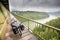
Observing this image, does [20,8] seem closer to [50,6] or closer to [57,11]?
[50,6]

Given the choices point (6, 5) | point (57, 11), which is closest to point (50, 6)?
point (57, 11)

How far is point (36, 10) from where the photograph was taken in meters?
11.1

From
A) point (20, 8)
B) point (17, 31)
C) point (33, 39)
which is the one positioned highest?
point (20, 8)

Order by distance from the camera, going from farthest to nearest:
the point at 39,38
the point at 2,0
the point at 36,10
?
the point at 36,10 < the point at 2,0 < the point at 39,38

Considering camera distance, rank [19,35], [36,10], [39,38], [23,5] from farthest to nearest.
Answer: [36,10]
[23,5]
[19,35]
[39,38]

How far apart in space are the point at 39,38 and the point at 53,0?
6.94 m

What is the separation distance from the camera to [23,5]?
393 inches

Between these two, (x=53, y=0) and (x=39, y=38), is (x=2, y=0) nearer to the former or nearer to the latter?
(x=53, y=0)

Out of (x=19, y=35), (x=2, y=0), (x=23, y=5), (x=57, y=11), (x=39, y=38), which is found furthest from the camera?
(x=57, y=11)

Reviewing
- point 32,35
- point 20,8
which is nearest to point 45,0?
point 20,8

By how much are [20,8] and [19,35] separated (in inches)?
237

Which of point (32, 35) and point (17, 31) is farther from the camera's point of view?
point (32, 35)

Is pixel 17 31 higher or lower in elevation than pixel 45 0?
lower

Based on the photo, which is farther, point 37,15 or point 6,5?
point 37,15
